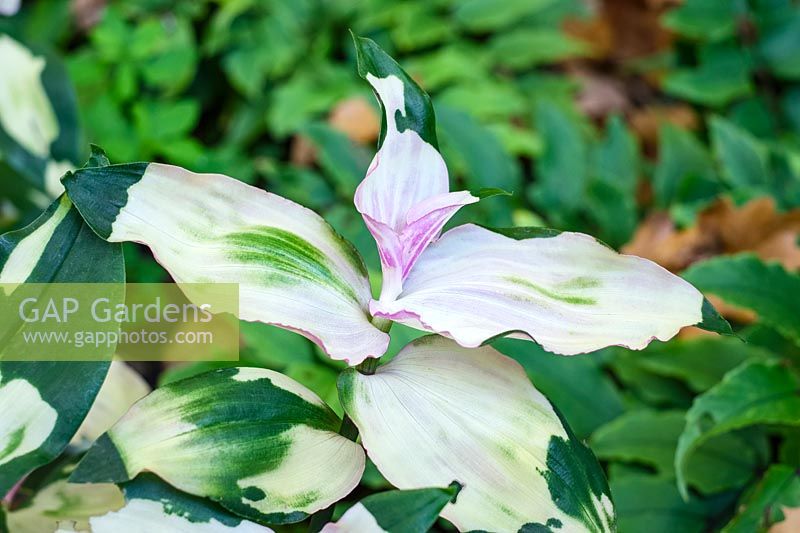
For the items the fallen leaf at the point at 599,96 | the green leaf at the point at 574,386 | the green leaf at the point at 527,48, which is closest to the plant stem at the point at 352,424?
the green leaf at the point at 574,386

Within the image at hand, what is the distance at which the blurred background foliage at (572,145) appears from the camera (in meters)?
0.83

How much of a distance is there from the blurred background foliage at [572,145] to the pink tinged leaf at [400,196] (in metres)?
0.27

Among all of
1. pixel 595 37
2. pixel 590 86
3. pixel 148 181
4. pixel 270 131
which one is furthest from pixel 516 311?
pixel 595 37

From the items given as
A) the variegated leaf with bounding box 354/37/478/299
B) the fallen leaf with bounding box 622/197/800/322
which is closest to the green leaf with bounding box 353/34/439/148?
the variegated leaf with bounding box 354/37/478/299

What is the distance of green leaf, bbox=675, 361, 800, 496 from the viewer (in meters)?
0.72

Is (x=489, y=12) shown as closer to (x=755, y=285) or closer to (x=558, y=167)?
(x=558, y=167)

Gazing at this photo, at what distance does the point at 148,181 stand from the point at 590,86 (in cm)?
125

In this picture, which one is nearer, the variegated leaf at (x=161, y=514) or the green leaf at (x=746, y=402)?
the variegated leaf at (x=161, y=514)

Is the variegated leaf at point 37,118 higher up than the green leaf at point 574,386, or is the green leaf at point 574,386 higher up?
the variegated leaf at point 37,118

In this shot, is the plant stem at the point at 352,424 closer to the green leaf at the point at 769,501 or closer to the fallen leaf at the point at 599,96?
the green leaf at the point at 769,501

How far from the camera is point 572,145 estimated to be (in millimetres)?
1161

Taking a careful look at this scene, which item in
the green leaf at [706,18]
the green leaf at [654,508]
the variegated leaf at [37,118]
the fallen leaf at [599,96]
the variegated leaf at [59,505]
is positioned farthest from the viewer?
the fallen leaf at [599,96]

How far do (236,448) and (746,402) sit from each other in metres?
0.50

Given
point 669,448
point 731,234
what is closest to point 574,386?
point 669,448
